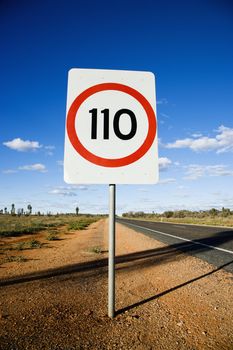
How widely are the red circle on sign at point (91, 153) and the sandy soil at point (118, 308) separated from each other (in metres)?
1.70

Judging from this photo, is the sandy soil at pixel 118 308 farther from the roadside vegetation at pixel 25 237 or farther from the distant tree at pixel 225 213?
the distant tree at pixel 225 213

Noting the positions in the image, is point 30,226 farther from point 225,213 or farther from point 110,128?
point 225,213

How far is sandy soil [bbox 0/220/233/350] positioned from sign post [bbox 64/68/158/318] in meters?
0.54

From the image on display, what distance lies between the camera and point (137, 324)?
114 inches

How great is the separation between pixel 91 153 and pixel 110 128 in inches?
12.4

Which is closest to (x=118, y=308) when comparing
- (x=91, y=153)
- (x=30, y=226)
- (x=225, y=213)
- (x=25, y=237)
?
(x=91, y=153)

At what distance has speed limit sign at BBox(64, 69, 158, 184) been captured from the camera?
2.53 meters

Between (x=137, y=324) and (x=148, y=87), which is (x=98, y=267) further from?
(x=148, y=87)

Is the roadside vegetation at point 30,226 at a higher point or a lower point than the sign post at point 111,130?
lower

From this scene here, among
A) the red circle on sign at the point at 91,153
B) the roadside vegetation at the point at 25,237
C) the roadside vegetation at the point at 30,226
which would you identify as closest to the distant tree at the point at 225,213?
the roadside vegetation at the point at 30,226

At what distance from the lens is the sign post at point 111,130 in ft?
8.29

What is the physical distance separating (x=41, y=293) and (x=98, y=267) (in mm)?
2291

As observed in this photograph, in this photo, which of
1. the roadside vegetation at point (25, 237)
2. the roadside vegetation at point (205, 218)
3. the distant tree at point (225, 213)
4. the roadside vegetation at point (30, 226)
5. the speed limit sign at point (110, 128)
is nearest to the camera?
the speed limit sign at point (110, 128)

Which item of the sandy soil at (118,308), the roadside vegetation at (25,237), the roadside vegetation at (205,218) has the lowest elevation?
the roadside vegetation at (25,237)
